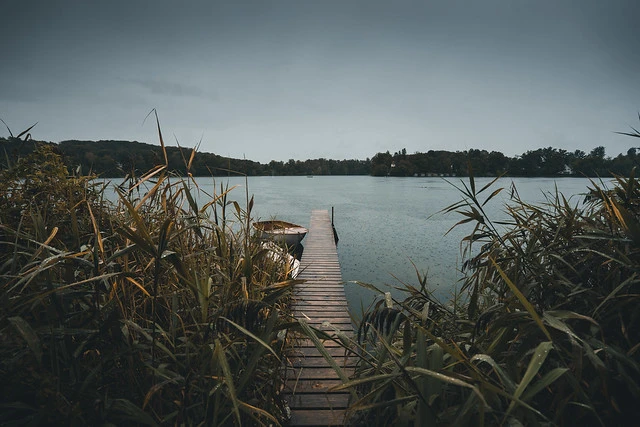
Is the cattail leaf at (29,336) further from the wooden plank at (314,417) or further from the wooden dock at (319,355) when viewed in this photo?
the wooden plank at (314,417)

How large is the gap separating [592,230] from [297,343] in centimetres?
284

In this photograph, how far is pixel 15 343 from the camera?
1377 millimetres

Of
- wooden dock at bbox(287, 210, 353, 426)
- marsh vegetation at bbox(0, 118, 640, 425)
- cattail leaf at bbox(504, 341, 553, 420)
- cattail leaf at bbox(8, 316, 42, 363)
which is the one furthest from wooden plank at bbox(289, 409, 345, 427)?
cattail leaf at bbox(8, 316, 42, 363)

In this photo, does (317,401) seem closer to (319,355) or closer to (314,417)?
(314,417)

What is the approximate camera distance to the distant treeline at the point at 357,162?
2.69 meters

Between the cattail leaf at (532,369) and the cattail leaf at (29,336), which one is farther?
the cattail leaf at (29,336)

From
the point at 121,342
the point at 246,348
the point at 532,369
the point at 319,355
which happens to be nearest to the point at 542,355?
the point at 532,369

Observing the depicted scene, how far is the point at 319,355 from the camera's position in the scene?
10.8ft

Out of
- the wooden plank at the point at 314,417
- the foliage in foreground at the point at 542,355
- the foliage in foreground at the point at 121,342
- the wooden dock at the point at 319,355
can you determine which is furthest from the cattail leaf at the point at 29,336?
the wooden plank at the point at 314,417

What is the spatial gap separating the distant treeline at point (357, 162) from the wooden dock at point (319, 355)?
6.04 feet

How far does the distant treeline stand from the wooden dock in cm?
184

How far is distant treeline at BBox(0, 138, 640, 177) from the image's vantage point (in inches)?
106

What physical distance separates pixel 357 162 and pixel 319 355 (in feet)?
472

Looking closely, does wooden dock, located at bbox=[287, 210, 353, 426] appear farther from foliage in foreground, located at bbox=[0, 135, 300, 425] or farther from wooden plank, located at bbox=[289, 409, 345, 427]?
foliage in foreground, located at bbox=[0, 135, 300, 425]
